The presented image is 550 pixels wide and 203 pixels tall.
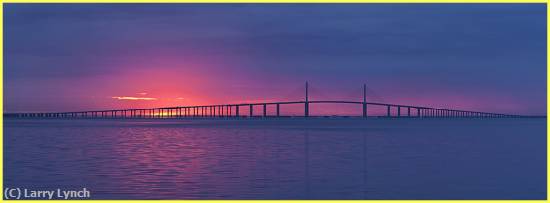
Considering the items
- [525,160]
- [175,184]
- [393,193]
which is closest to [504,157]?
[525,160]

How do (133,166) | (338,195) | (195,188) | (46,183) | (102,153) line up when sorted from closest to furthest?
1. (338,195)
2. (195,188)
3. (46,183)
4. (133,166)
5. (102,153)

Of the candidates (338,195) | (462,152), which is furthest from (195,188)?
(462,152)

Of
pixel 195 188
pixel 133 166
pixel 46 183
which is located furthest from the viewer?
pixel 133 166

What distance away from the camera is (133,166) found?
25656mm

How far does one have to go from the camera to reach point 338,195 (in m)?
18.0

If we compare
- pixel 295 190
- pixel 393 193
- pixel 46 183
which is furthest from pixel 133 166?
pixel 393 193

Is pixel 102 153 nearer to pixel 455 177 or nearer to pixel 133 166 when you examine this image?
pixel 133 166

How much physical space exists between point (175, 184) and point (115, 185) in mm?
1659

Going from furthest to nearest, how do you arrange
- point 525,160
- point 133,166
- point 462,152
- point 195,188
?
point 462,152 < point 525,160 < point 133,166 < point 195,188

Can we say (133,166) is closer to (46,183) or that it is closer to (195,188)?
(46,183)

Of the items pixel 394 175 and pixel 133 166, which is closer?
pixel 394 175

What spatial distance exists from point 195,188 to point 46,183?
15.1 ft

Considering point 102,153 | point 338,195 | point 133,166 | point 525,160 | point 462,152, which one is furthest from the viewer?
point 462,152

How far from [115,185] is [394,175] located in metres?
8.81
